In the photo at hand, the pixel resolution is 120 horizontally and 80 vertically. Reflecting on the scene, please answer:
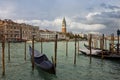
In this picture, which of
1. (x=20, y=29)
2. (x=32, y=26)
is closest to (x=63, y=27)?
(x=32, y=26)

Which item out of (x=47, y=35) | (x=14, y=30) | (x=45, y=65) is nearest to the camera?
(x=45, y=65)

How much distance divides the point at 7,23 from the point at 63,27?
6500 cm

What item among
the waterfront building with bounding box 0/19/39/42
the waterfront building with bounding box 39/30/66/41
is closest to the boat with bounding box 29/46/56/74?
the waterfront building with bounding box 0/19/39/42

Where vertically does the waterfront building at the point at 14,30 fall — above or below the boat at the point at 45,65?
above

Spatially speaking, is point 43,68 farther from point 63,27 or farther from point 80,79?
point 63,27

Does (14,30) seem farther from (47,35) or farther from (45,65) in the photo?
(45,65)

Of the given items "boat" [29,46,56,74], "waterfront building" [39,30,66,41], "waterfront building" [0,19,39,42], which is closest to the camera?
"boat" [29,46,56,74]

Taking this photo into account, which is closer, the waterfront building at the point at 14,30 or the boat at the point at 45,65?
the boat at the point at 45,65

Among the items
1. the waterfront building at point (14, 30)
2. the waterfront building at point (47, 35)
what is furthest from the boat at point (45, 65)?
the waterfront building at point (47, 35)

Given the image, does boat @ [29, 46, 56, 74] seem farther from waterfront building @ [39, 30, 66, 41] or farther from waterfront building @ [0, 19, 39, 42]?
waterfront building @ [39, 30, 66, 41]

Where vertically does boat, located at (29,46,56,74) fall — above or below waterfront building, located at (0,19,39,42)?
below

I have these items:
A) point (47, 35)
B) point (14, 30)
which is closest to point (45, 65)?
point (14, 30)

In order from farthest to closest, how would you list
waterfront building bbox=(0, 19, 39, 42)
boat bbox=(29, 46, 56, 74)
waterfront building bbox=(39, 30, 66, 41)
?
waterfront building bbox=(39, 30, 66, 41) < waterfront building bbox=(0, 19, 39, 42) < boat bbox=(29, 46, 56, 74)

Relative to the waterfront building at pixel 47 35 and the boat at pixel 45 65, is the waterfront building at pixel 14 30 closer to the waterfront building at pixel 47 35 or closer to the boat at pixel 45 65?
the waterfront building at pixel 47 35
